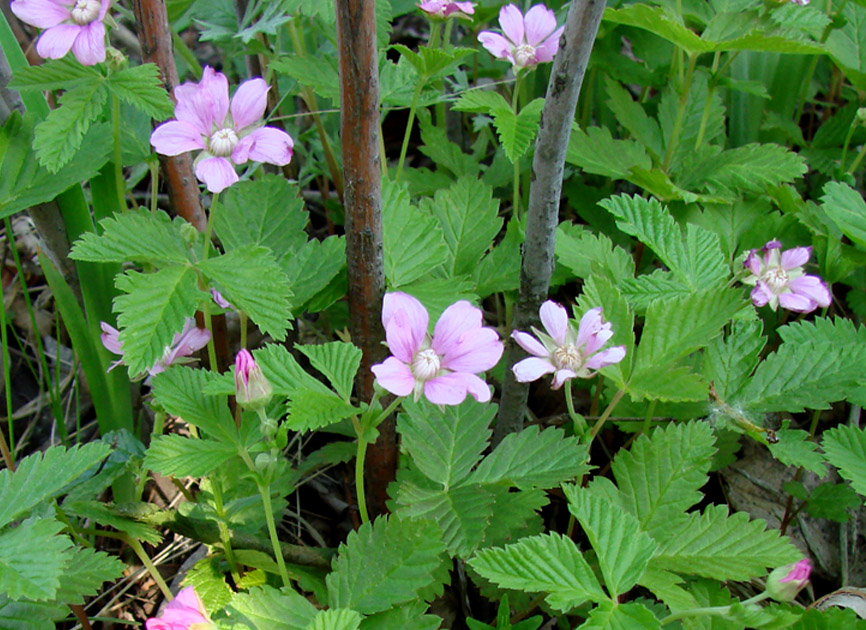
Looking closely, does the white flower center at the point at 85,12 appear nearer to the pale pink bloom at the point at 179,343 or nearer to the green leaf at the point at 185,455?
the pale pink bloom at the point at 179,343

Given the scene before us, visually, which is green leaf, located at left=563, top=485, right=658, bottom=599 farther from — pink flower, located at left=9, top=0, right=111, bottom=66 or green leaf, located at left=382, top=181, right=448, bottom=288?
pink flower, located at left=9, top=0, right=111, bottom=66

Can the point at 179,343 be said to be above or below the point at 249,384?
below

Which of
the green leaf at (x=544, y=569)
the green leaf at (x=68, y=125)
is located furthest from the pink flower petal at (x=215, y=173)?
the green leaf at (x=544, y=569)

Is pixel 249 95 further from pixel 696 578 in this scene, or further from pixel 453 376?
pixel 696 578

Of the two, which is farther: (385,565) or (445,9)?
(445,9)

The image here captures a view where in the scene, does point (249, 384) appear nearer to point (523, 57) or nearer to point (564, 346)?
point (564, 346)

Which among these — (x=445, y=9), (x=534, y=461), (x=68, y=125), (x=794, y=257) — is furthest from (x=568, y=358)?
(x=68, y=125)
